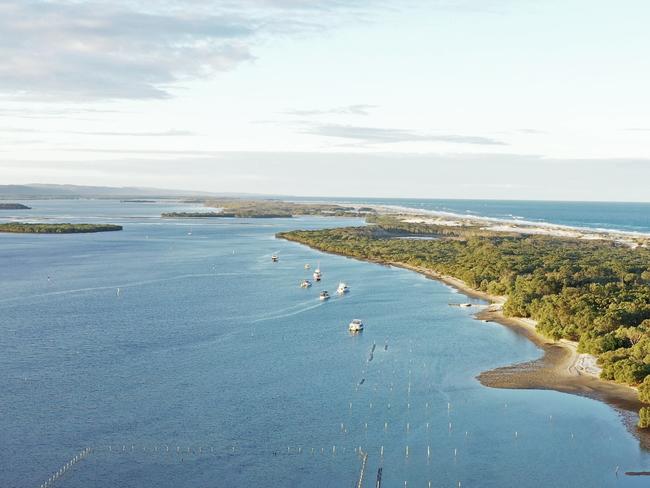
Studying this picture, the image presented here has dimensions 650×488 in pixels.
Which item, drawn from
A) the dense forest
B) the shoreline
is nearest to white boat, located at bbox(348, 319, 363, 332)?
the shoreline

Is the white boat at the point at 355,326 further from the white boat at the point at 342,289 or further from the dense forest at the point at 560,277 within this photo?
the white boat at the point at 342,289

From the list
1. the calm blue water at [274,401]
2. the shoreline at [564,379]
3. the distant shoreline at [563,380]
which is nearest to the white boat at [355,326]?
the calm blue water at [274,401]

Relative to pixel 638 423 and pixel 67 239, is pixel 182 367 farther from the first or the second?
pixel 67 239

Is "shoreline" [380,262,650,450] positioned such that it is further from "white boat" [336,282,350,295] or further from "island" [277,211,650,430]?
"white boat" [336,282,350,295]

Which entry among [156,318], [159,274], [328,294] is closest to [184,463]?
[156,318]

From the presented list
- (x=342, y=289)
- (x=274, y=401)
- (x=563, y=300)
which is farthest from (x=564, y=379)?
(x=342, y=289)

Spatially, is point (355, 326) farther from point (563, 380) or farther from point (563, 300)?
point (563, 380)
